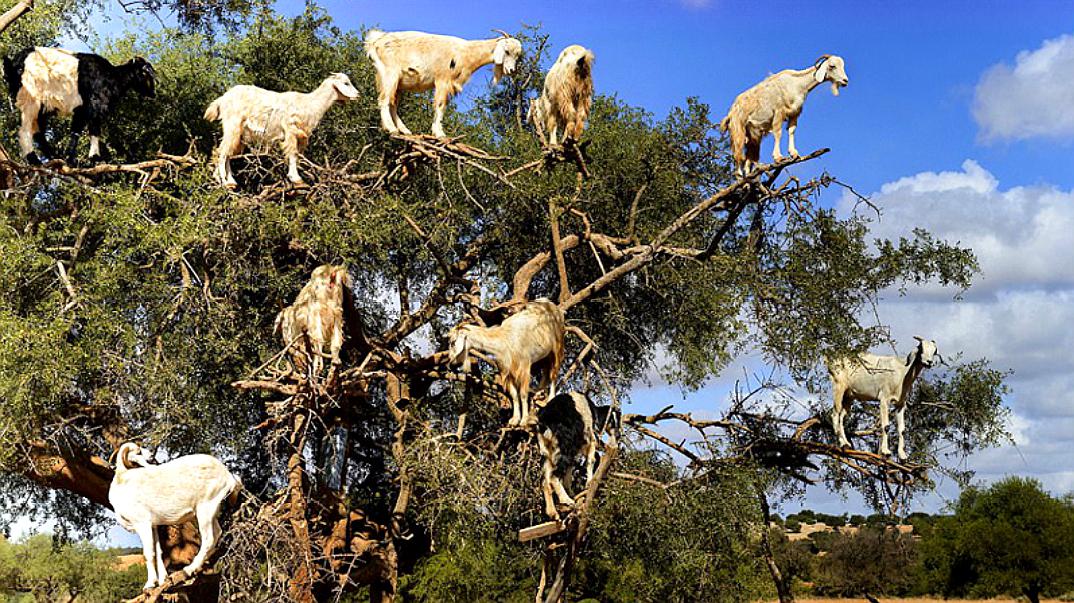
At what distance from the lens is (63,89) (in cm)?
1284

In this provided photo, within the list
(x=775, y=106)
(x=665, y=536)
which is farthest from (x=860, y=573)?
(x=775, y=106)

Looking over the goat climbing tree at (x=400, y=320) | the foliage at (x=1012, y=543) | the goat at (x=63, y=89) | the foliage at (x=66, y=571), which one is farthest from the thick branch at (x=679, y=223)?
the foliage at (x=66, y=571)

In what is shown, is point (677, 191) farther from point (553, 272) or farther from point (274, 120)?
point (274, 120)

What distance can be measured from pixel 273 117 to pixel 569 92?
10.8ft

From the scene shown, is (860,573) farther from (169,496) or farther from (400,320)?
(169,496)

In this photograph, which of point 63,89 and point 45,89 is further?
point 63,89

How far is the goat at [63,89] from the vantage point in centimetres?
1267

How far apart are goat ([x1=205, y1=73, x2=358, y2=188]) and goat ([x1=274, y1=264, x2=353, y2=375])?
1.60 m

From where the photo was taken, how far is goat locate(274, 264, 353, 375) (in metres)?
10.9

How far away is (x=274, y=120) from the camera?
1213cm

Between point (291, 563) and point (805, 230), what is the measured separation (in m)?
6.88

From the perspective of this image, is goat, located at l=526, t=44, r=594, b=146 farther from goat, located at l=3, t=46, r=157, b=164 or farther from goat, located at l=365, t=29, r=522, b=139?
goat, located at l=3, t=46, r=157, b=164

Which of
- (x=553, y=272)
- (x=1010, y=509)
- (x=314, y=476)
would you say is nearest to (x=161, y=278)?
(x=314, y=476)

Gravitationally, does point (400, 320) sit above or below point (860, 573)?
above
